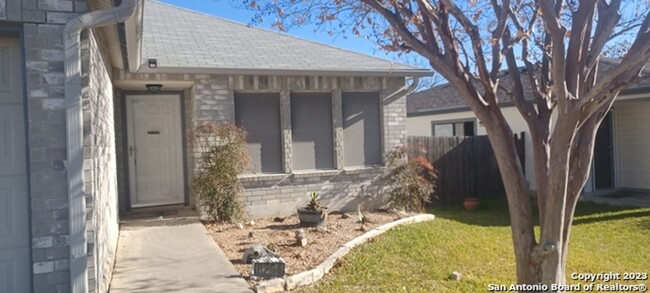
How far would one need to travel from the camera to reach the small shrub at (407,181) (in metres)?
9.84

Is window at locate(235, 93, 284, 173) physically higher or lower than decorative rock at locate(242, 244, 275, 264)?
higher

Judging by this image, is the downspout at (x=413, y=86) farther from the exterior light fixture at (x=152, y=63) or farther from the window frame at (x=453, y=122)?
the window frame at (x=453, y=122)

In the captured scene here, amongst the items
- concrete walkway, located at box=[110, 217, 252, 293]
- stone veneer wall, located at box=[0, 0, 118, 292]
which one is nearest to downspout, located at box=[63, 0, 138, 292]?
stone veneer wall, located at box=[0, 0, 118, 292]

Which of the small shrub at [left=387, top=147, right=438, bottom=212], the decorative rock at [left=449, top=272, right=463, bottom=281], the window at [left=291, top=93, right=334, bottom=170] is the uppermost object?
the window at [left=291, top=93, right=334, bottom=170]

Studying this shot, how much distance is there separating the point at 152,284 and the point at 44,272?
1618mm

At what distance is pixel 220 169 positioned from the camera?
8266mm

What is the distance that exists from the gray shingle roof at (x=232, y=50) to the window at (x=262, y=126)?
607 mm

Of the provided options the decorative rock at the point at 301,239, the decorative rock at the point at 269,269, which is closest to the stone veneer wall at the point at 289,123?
the decorative rock at the point at 301,239

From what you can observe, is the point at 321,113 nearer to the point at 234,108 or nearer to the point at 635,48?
the point at 234,108

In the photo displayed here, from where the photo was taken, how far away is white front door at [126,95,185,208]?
9.31 meters

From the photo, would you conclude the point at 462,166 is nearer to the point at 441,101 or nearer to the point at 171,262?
the point at 441,101

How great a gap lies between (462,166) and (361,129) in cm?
356

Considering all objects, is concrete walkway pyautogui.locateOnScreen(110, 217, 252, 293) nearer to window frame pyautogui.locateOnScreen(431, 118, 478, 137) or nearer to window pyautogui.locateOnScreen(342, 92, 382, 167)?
window pyautogui.locateOnScreen(342, 92, 382, 167)

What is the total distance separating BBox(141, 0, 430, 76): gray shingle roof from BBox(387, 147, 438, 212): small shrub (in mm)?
1755
